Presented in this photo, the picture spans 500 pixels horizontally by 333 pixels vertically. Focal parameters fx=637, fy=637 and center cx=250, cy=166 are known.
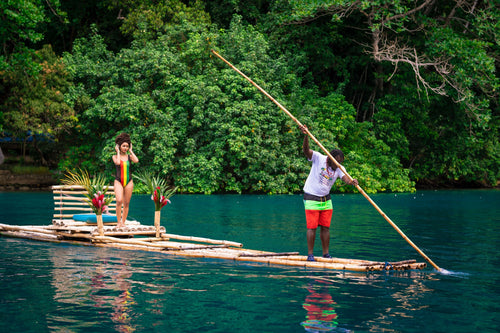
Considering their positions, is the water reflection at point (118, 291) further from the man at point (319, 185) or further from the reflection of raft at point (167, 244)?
the man at point (319, 185)

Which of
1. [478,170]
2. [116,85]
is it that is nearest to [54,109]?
[116,85]

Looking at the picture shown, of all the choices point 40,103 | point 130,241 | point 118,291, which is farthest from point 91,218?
point 40,103

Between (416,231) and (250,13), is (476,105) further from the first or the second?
(416,231)

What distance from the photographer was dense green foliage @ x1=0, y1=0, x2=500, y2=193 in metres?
28.5

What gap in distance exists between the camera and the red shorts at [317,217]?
9789 mm

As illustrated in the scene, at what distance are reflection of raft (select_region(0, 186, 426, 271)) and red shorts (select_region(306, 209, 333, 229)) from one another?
548 mm

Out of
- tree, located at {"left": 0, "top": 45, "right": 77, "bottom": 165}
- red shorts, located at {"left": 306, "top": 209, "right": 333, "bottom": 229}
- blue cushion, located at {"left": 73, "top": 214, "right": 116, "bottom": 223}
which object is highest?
tree, located at {"left": 0, "top": 45, "right": 77, "bottom": 165}

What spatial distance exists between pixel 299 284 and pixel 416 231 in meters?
7.38

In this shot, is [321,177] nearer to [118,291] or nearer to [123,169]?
[118,291]

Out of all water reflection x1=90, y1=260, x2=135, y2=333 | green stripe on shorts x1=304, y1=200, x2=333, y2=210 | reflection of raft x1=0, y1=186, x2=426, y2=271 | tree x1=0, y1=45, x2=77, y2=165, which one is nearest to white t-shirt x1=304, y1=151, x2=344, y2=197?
green stripe on shorts x1=304, y1=200, x2=333, y2=210

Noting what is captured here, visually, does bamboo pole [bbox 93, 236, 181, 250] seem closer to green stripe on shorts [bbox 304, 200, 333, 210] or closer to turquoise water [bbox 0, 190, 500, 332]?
turquoise water [bbox 0, 190, 500, 332]

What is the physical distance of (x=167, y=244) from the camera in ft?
39.0

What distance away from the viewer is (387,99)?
3262 cm

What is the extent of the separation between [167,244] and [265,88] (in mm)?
18736
